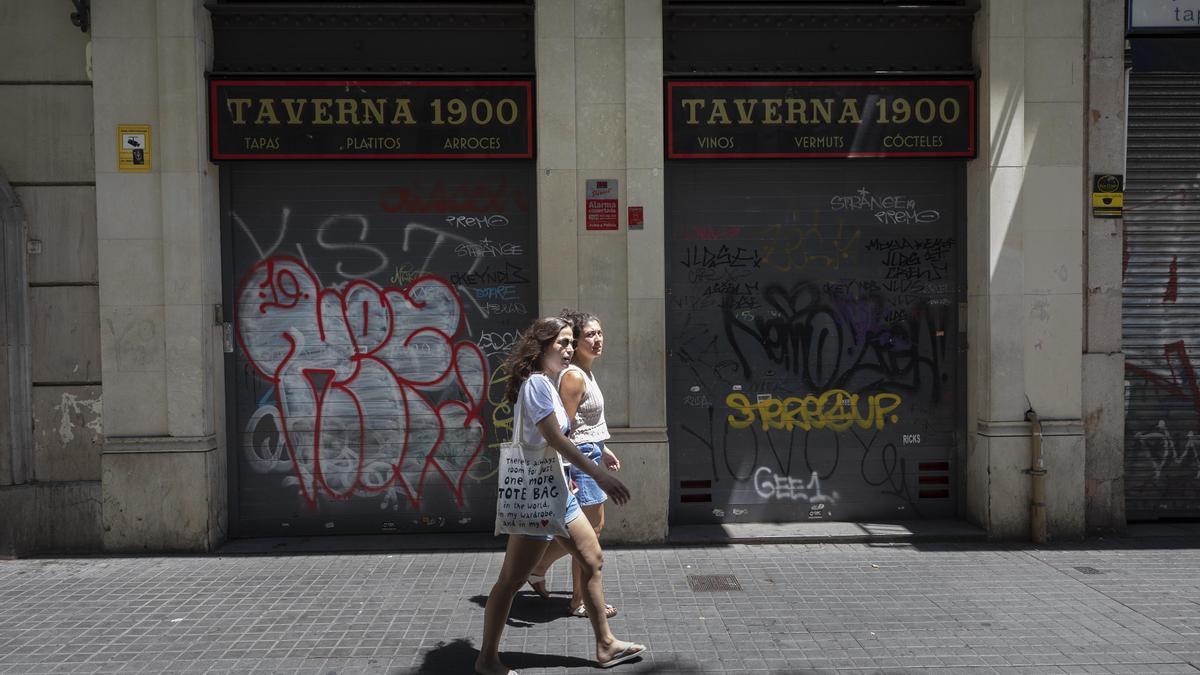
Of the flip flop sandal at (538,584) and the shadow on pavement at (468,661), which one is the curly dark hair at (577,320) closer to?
the flip flop sandal at (538,584)

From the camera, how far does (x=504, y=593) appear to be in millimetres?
4984

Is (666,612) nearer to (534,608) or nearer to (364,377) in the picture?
(534,608)

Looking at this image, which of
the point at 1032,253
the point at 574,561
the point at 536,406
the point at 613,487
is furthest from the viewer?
the point at 1032,253

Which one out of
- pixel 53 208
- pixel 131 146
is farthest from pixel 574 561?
pixel 53 208

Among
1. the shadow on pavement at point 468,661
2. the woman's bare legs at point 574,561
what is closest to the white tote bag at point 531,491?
the shadow on pavement at point 468,661

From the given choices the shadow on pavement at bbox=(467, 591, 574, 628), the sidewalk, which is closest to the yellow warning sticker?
the sidewalk

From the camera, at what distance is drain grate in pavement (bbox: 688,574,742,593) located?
655cm

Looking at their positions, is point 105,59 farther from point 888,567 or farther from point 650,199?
point 888,567

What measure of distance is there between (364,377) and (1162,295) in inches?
270

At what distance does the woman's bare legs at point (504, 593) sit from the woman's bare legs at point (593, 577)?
17 cm

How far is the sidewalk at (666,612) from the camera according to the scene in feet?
17.2

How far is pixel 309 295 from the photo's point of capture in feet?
26.1

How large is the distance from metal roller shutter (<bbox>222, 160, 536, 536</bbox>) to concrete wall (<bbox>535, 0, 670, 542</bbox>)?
1.33ft

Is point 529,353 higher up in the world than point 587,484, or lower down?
higher up
